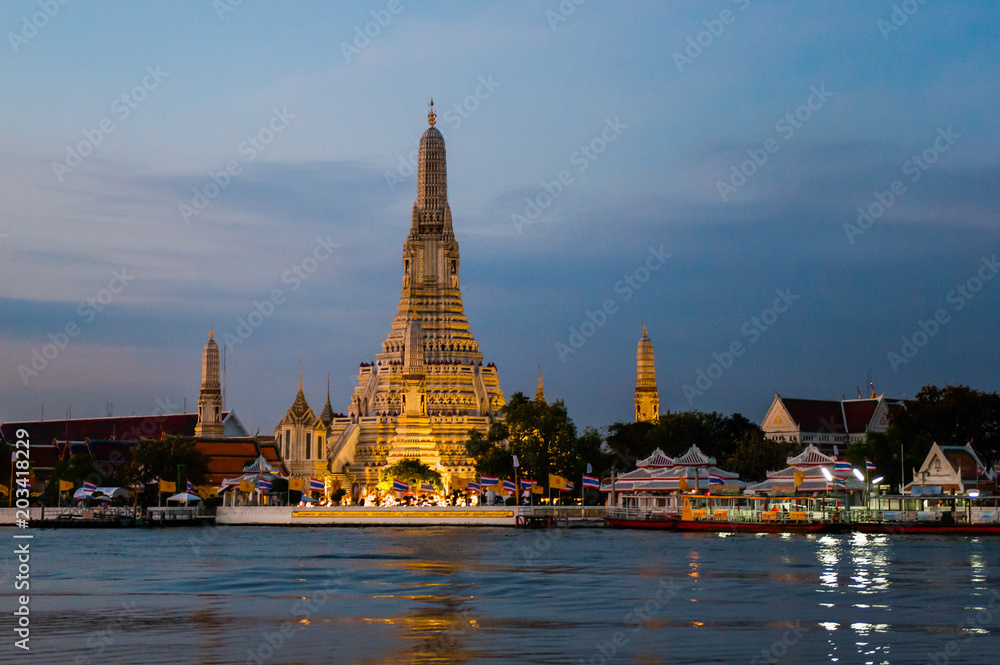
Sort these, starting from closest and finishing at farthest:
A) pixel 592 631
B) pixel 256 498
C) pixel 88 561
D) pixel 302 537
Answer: pixel 592 631, pixel 88 561, pixel 302 537, pixel 256 498

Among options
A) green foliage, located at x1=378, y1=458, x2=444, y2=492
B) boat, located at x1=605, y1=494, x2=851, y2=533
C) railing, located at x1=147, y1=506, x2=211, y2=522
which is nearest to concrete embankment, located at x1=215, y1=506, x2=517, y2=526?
railing, located at x1=147, y1=506, x2=211, y2=522

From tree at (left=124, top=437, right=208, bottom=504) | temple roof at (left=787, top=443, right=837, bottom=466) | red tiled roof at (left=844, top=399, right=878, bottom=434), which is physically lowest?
temple roof at (left=787, top=443, right=837, bottom=466)

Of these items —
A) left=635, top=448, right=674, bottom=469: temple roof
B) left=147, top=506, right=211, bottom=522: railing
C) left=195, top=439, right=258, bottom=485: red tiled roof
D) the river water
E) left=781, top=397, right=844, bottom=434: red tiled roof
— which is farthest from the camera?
left=781, top=397, right=844, bottom=434: red tiled roof

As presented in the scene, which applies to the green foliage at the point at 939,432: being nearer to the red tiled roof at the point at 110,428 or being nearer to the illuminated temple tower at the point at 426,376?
the illuminated temple tower at the point at 426,376

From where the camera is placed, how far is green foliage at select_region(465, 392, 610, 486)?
108m

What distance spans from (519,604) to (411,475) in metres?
77.7

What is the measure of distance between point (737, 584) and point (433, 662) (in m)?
19.5

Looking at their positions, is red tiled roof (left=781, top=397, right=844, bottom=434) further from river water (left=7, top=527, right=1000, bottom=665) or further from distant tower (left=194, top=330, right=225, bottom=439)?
river water (left=7, top=527, right=1000, bottom=665)

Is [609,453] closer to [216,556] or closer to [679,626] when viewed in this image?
[216,556]

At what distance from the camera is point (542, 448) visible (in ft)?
356

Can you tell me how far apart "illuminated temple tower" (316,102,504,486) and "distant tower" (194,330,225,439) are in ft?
37.8

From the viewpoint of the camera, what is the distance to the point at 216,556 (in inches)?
2594

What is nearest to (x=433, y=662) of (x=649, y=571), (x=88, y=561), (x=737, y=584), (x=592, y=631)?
(x=592, y=631)

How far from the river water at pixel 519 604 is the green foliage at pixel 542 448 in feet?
119
